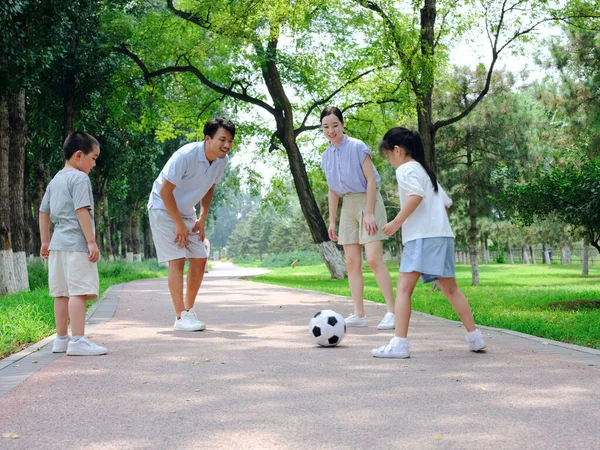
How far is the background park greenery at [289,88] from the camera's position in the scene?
14414 millimetres

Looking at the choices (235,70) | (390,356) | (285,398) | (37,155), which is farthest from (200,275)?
(37,155)

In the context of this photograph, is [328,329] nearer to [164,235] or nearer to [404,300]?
[404,300]

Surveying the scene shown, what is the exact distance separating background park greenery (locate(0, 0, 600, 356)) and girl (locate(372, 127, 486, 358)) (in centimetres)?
677

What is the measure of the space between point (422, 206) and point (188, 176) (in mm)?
2550

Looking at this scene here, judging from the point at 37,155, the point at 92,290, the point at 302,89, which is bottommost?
the point at 92,290

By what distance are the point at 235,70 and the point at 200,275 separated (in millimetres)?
16349

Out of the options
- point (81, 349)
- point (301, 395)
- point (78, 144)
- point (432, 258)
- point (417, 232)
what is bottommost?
point (301, 395)

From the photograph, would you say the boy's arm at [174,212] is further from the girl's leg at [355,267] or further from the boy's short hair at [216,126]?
the girl's leg at [355,267]

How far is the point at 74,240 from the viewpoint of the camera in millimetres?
5516

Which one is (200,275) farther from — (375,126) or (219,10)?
(375,126)

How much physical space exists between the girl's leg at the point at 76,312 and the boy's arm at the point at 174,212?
133 cm

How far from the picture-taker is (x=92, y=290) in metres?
5.49

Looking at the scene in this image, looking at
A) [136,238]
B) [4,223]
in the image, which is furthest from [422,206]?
[136,238]

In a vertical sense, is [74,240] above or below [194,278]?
above
